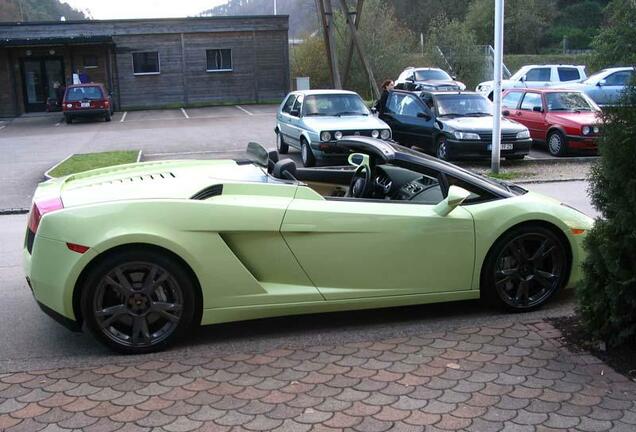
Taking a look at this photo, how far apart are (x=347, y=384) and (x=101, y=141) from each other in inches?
773

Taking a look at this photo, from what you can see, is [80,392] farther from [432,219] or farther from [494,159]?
[494,159]

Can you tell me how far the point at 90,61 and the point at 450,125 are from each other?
26345mm

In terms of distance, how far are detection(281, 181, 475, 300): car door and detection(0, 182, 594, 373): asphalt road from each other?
28cm

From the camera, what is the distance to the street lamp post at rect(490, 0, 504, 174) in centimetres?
1259

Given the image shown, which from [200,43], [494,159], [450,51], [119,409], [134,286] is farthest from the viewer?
[200,43]

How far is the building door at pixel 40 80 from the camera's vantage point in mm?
34688

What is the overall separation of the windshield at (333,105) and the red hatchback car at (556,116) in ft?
14.5

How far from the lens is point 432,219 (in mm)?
4648

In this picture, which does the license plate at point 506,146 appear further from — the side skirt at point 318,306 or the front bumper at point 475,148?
the side skirt at point 318,306

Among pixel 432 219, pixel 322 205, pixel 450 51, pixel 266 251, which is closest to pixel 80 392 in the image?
pixel 266 251

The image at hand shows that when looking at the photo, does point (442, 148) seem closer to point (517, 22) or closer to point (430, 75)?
point (430, 75)

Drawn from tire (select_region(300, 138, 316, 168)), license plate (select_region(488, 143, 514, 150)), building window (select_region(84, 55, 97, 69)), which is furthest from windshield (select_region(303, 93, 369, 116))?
building window (select_region(84, 55, 97, 69))

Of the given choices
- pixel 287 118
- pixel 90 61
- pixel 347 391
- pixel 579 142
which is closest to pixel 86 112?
pixel 90 61

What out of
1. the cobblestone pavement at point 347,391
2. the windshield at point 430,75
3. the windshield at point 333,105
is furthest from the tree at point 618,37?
the windshield at point 430,75
